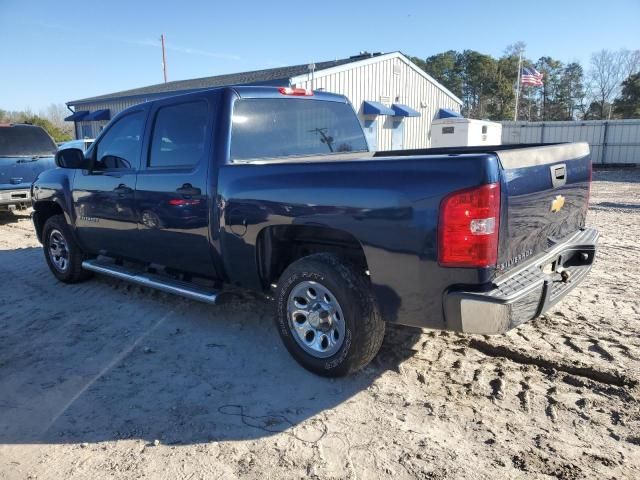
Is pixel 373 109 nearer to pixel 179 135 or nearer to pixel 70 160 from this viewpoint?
pixel 70 160

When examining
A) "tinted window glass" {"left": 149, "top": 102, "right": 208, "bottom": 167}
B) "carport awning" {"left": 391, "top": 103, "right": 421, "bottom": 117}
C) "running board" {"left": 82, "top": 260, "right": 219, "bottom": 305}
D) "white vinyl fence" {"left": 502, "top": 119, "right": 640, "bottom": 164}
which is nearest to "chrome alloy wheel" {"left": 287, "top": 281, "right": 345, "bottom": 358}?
"running board" {"left": 82, "top": 260, "right": 219, "bottom": 305}

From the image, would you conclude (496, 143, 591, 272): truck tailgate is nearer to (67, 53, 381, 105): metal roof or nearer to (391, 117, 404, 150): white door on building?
(67, 53, 381, 105): metal roof

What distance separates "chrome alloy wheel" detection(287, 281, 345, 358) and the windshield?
9139mm

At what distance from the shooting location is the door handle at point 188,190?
12.4 feet

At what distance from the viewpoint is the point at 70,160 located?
4.77m

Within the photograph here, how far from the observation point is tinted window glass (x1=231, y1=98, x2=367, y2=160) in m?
3.80

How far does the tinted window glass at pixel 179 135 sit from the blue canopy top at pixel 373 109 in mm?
17168

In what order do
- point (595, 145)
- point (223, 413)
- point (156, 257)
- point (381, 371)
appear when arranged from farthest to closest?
point (595, 145) < point (156, 257) < point (381, 371) < point (223, 413)

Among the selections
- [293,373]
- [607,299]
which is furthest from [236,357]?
[607,299]

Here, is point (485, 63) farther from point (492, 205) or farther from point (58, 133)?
point (492, 205)

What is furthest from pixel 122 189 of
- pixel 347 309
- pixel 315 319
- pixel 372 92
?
pixel 372 92

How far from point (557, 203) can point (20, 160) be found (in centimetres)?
1012

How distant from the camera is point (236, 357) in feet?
12.1

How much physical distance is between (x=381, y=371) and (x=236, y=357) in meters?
1.10
